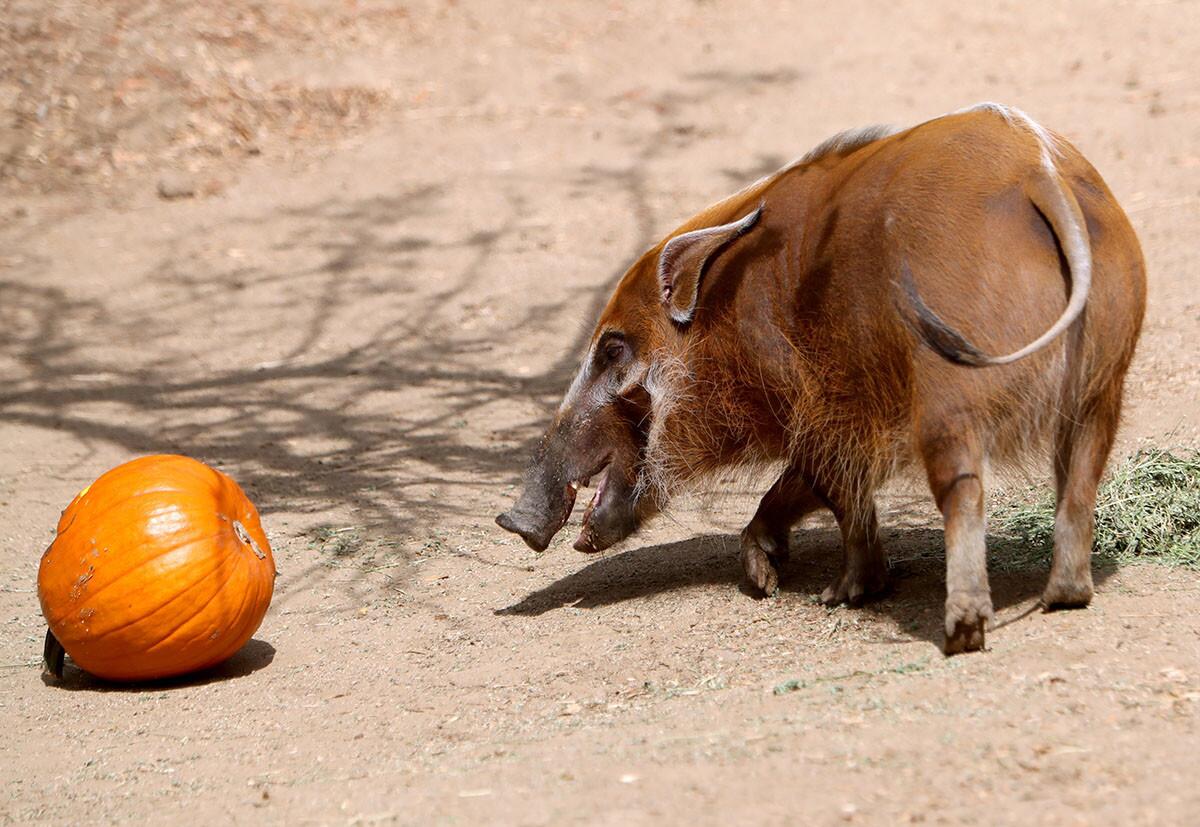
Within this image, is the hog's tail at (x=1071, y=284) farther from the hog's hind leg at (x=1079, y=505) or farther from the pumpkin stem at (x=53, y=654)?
the pumpkin stem at (x=53, y=654)

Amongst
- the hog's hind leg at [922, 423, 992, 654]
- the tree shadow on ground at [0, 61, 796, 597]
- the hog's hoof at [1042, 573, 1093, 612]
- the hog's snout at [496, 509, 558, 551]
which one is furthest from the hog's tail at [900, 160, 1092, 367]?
the tree shadow on ground at [0, 61, 796, 597]

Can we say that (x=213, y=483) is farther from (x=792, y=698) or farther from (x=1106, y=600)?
(x=1106, y=600)

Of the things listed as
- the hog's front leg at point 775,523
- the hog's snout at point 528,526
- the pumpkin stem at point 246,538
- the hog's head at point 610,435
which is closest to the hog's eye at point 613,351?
the hog's head at point 610,435

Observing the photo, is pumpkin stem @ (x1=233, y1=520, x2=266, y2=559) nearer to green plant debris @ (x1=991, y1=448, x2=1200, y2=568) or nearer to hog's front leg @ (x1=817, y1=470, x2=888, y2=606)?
hog's front leg @ (x1=817, y1=470, x2=888, y2=606)

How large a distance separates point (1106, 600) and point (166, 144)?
8.23 metres

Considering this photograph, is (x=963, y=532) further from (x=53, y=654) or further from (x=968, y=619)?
(x=53, y=654)

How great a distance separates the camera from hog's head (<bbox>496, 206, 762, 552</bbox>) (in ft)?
14.4

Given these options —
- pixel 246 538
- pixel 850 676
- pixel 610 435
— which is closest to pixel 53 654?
pixel 246 538

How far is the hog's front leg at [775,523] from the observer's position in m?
4.46

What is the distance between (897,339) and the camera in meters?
3.65

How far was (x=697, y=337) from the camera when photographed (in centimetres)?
427

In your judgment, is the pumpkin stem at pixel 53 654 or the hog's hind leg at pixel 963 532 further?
the pumpkin stem at pixel 53 654

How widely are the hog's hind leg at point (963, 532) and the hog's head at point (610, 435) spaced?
1113mm

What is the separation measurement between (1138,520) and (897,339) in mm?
1246
